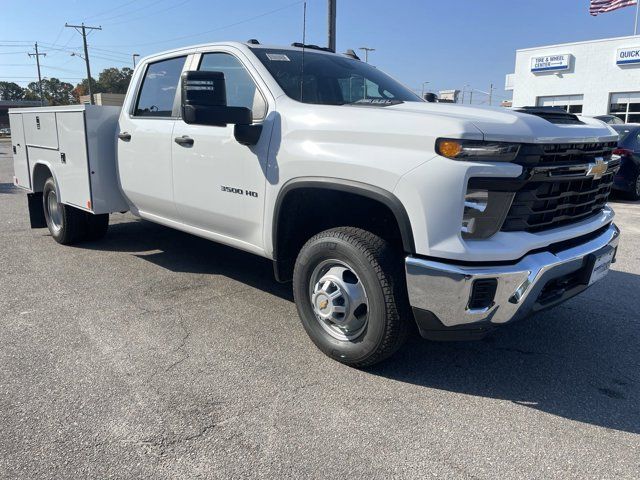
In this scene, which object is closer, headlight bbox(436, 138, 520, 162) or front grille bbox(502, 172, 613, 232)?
headlight bbox(436, 138, 520, 162)

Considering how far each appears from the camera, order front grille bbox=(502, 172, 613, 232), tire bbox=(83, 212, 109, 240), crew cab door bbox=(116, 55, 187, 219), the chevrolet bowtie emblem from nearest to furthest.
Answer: front grille bbox=(502, 172, 613, 232) → the chevrolet bowtie emblem → crew cab door bbox=(116, 55, 187, 219) → tire bbox=(83, 212, 109, 240)

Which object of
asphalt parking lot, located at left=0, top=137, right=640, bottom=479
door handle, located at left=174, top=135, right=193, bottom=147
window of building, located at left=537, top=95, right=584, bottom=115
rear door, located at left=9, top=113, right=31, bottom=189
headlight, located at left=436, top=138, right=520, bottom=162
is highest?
window of building, located at left=537, top=95, right=584, bottom=115

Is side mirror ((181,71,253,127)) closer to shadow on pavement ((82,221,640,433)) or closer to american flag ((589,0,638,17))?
shadow on pavement ((82,221,640,433))

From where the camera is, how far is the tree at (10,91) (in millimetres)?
112900

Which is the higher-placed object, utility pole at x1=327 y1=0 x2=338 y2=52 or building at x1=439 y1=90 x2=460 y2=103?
utility pole at x1=327 y1=0 x2=338 y2=52

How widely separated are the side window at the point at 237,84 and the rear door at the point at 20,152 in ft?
11.7

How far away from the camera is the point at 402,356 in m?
3.65

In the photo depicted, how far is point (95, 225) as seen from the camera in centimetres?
657

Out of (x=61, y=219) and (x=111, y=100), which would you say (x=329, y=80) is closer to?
(x=61, y=219)

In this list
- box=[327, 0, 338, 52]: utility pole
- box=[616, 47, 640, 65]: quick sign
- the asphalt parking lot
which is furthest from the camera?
box=[616, 47, 640, 65]: quick sign

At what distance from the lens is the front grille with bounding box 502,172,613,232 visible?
2.88 metres

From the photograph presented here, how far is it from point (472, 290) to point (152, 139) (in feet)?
10.6

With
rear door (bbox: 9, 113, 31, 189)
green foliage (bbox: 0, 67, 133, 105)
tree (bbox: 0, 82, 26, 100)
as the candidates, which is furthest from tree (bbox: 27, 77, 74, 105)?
rear door (bbox: 9, 113, 31, 189)

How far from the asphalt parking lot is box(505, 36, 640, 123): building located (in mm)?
27241
